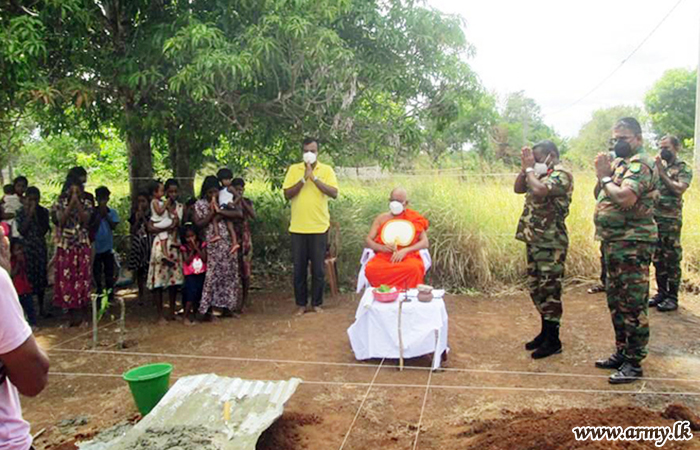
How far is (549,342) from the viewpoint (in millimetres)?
4566

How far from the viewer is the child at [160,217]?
18.3ft

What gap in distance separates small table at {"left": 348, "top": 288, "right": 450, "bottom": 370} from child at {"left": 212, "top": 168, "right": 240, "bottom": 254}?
6.26 ft

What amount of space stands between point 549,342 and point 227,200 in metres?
3.42

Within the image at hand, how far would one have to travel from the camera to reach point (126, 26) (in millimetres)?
6055

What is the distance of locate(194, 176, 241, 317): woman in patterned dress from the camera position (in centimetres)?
568

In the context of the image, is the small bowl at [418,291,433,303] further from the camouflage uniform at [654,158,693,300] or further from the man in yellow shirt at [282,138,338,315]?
the camouflage uniform at [654,158,693,300]

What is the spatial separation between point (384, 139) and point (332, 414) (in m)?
3.73

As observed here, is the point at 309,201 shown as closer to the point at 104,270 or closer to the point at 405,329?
the point at 405,329

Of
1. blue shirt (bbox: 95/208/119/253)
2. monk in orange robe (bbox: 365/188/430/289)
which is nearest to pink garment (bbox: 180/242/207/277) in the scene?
blue shirt (bbox: 95/208/119/253)

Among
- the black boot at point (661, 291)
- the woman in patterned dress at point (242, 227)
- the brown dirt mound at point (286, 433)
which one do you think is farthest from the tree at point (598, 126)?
the brown dirt mound at point (286, 433)

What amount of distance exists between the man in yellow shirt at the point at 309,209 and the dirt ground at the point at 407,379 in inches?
21.2

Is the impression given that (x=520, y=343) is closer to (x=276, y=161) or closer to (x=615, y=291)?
(x=615, y=291)

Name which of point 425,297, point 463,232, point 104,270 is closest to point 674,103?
point 463,232

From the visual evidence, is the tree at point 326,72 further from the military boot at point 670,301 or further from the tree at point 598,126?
the tree at point 598,126
